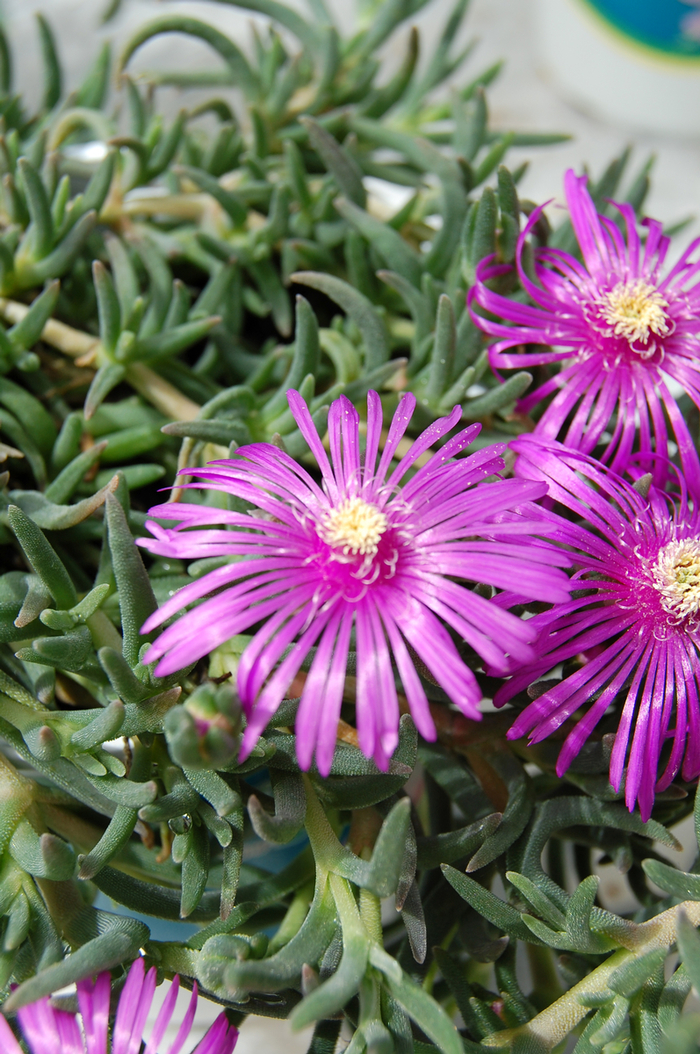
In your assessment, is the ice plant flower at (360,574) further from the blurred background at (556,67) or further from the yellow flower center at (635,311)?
the blurred background at (556,67)

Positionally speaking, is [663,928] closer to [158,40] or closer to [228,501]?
[228,501]

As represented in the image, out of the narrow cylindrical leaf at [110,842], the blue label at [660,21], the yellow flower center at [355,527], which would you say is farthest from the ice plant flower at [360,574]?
the blue label at [660,21]

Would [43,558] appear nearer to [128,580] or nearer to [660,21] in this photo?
[128,580]

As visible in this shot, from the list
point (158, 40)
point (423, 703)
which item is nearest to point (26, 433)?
point (423, 703)

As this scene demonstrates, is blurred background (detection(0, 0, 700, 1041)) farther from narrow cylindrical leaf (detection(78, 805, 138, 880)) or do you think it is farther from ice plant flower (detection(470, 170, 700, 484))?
narrow cylindrical leaf (detection(78, 805, 138, 880))

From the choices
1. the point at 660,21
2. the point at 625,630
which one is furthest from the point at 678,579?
the point at 660,21

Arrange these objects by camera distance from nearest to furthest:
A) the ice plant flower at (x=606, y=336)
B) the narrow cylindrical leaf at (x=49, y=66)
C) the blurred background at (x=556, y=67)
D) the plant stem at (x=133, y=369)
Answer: the ice plant flower at (x=606, y=336), the plant stem at (x=133, y=369), the narrow cylindrical leaf at (x=49, y=66), the blurred background at (x=556, y=67)
